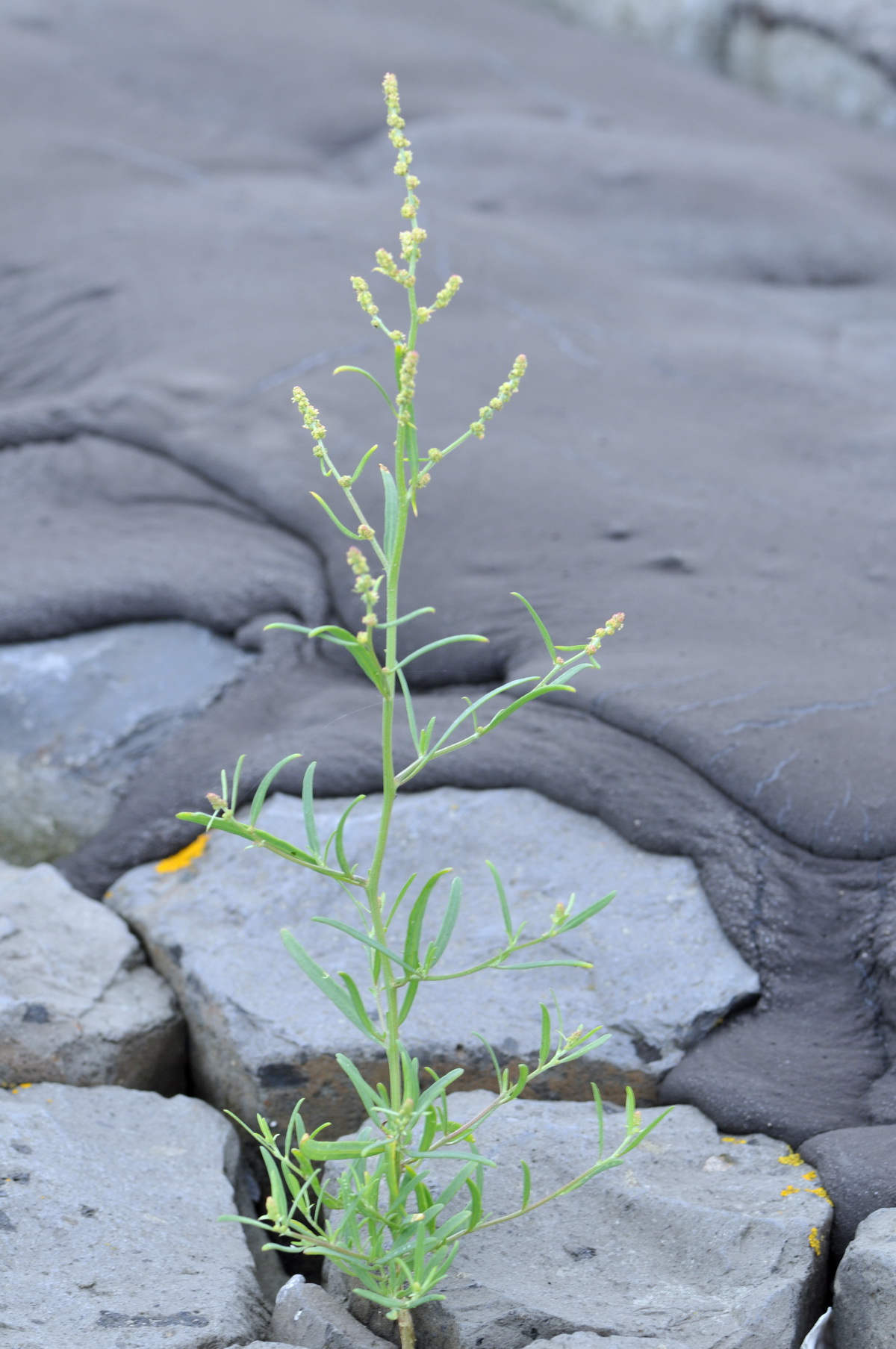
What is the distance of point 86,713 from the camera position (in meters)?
2.48

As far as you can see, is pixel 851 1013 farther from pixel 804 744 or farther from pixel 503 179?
pixel 503 179

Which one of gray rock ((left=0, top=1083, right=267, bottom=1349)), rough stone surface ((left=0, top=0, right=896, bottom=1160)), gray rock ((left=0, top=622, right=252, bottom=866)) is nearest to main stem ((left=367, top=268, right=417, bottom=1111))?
gray rock ((left=0, top=1083, right=267, bottom=1349))

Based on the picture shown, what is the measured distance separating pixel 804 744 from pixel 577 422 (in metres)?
1.49

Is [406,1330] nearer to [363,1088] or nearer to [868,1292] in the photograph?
[363,1088]

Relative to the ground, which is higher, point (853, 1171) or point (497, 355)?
point (497, 355)

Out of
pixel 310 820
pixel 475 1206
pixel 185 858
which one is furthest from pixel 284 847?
pixel 185 858

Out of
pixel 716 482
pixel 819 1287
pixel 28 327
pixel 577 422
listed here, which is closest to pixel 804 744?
pixel 819 1287

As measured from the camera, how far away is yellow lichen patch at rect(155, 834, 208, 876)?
2127mm

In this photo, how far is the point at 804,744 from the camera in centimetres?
204

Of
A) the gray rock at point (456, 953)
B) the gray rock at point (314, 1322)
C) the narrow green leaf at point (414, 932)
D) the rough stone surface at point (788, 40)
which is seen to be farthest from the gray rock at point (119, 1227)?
the rough stone surface at point (788, 40)

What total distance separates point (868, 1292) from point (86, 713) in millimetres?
1888

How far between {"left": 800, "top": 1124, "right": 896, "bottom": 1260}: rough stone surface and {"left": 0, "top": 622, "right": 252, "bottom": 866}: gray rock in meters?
1.57

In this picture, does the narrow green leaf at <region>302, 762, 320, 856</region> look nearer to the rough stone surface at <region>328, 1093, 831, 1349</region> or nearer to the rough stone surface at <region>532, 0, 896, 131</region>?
the rough stone surface at <region>328, 1093, 831, 1349</region>

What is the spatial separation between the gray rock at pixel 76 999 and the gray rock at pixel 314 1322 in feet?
1.77
